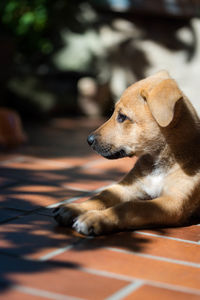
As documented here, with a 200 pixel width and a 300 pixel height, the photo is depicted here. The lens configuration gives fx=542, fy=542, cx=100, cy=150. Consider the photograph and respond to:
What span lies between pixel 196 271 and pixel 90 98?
19.7ft

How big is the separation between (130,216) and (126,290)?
0.84m

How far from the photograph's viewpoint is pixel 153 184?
3.53 m

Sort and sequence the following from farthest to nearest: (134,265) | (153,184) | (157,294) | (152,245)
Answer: (153,184) < (152,245) < (134,265) < (157,294)

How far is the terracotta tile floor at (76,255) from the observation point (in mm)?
2273

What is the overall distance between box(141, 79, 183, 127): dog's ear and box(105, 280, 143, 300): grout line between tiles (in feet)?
3.70

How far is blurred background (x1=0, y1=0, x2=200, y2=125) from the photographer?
7867 millimetres

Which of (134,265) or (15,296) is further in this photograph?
(134,265)

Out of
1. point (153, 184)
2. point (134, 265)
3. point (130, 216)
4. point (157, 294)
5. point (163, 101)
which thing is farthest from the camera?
point (153, 184)

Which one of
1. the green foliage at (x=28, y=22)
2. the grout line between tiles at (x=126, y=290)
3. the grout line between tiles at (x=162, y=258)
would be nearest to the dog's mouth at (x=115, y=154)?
the grout line between tiles at (x=162, y=258)

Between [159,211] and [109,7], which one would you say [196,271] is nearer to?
[159,211]

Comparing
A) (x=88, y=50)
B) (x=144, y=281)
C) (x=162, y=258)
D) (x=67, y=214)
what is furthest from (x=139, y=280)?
(x=88, y=50)

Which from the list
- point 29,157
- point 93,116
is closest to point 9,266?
point 29,157

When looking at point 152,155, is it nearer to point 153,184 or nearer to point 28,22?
point 153,184

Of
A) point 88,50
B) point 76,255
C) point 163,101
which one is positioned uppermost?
point 88,50
